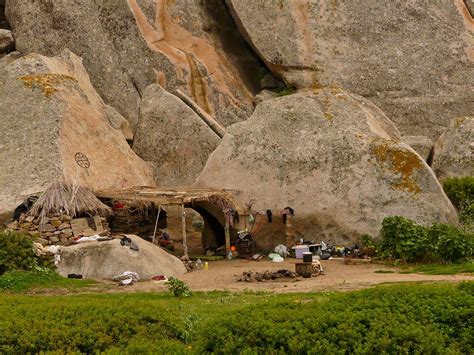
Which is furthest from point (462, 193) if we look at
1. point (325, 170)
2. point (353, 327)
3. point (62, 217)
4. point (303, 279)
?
point (353, 327)

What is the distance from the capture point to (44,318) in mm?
8859

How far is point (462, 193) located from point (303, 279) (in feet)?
28.9

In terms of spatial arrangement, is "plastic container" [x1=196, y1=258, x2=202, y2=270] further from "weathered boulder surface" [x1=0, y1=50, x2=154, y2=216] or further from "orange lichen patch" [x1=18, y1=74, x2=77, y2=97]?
"orange lichen patch" [x1=18, y1=74, x2=77, y2=97]

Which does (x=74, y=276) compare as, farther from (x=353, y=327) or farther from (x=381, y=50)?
(x=381, y=50)

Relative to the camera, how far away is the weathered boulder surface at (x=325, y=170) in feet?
74.0

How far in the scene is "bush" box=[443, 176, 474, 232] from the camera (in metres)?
23.3

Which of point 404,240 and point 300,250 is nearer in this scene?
point 404,240

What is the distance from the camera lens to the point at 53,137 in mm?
24031

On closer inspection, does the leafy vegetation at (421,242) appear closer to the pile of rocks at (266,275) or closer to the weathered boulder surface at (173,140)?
the pile of rocks at (266,275)

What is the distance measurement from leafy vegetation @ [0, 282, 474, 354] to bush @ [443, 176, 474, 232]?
14749 millimetres

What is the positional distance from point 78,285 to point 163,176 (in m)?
12.7

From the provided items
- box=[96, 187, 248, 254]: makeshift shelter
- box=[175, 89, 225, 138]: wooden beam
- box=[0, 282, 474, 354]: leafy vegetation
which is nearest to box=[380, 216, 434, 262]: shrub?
box=[96, 187, 248, 254]: makeshift shelter

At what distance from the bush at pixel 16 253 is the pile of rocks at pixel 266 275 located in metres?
5.01

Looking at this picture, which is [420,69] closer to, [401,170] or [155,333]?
[401,170]
